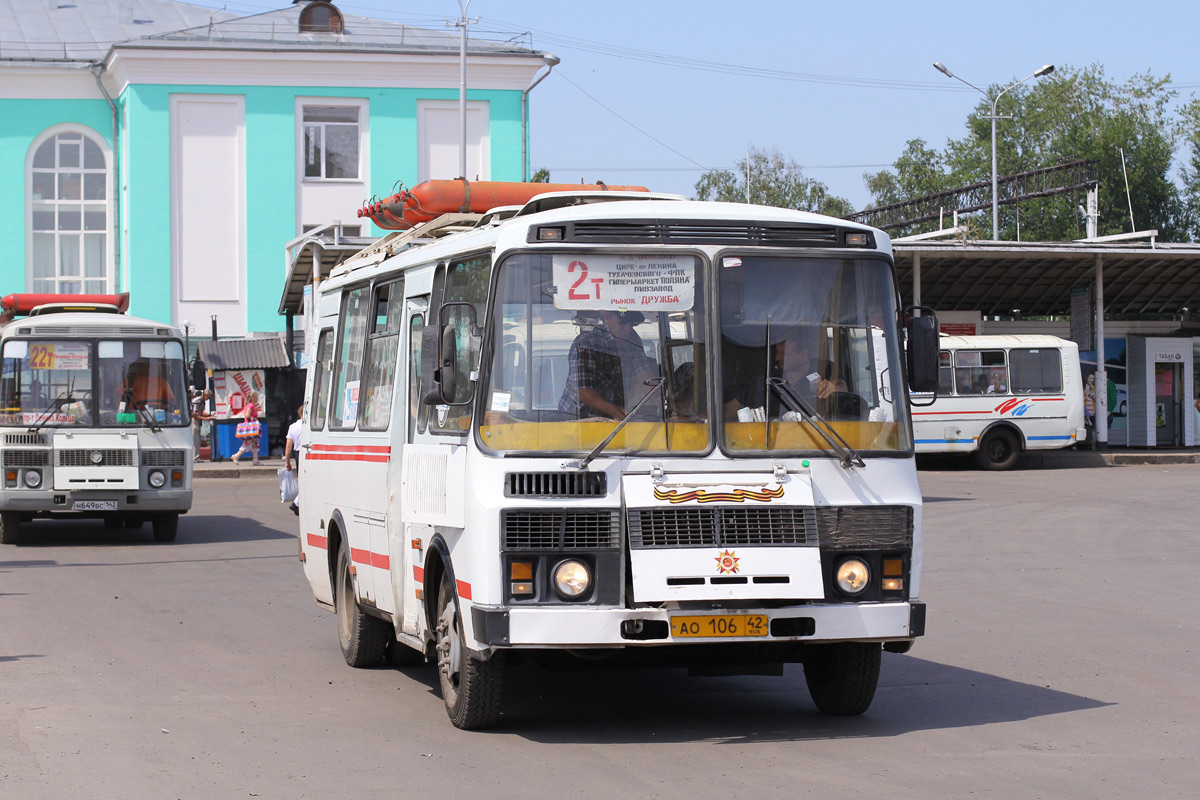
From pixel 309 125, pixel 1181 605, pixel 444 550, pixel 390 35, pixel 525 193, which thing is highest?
pixel 390 35

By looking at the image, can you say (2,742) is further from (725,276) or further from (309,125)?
(309,125)

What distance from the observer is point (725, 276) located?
7.38 meters

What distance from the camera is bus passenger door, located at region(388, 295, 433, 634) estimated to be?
332 inches

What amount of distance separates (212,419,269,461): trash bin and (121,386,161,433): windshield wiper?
658 inches

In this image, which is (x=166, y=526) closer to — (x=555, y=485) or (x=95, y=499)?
(x=95, y=499)

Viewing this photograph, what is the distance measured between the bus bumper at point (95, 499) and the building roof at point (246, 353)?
19.5 metres

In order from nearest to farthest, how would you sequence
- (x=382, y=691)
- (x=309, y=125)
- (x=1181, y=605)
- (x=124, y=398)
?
1. (x=382, y=691)
2. (x=1181, y=605)
3. (x=124, y=398)
4. (x=309, y=125)

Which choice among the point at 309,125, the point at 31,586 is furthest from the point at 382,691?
the point at 309,125

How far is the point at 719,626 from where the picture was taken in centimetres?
694

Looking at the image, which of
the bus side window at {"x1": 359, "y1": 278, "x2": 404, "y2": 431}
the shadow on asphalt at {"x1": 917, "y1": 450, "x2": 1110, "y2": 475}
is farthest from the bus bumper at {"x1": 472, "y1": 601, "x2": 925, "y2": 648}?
the shadow on asphalt at {"x1": 917, "y1": 450, "x2": 1110, "y2": 475}

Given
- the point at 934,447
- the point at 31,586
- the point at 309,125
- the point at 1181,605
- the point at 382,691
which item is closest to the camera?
the point at 382,691

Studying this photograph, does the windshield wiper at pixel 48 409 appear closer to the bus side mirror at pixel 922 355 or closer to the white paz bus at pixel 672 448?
the white paz bus at pixel 672 448

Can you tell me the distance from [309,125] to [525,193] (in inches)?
1486

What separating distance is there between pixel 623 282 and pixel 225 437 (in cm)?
2971
